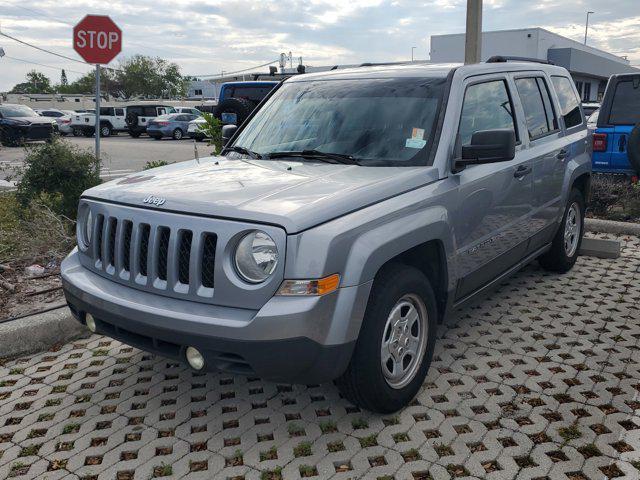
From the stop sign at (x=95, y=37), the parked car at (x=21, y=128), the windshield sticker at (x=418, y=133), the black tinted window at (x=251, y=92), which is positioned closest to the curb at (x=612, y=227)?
the windshield sticker at (x=418, y=133)

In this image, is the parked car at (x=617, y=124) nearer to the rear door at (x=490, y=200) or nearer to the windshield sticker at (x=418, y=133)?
the rear door at (x=490, y=200)

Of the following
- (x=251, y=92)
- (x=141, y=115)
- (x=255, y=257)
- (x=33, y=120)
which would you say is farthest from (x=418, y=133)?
(x=141, y=115)

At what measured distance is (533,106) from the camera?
5129 mm

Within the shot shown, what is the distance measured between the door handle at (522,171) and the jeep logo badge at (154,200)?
2.62m

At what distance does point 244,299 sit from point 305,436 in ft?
3.16

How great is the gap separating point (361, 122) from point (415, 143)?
0.41 m

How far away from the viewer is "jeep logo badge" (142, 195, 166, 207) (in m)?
3.21

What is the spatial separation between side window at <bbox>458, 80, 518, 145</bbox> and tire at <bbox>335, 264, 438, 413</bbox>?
3.68 feet

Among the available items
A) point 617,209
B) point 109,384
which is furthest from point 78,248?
point 617,209

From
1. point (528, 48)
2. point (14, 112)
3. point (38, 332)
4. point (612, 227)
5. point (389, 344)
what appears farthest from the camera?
point (528, 48)

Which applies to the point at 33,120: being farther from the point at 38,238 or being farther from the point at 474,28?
the point at 474,28

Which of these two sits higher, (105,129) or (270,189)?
(105,129)

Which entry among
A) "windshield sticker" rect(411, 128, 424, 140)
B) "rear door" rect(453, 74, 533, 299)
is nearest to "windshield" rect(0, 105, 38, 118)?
"rear door" rect(453, 74, 533, 299)

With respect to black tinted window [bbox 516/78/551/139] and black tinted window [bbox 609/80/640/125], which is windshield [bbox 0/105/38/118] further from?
black tinted window [bbox 516/78/551/139]
